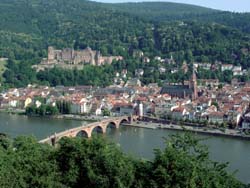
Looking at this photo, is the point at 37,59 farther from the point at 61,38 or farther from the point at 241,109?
the point at 241,109

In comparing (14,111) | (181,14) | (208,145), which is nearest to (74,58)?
(14,111)

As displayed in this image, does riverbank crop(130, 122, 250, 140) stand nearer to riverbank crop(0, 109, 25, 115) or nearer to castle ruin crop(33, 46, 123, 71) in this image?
riverbank crop(0, 109, 25, 115)

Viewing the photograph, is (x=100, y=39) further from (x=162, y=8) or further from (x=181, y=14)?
(x=162, y=8)

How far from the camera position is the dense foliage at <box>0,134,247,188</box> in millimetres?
4281

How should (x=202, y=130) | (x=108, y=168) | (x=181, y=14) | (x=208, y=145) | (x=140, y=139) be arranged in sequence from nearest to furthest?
(x=108, y=168), (x=208, y=145), (x=140, y=139), (x=202, y=130), (x=181, y=14)

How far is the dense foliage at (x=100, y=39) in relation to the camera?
68.4 feet

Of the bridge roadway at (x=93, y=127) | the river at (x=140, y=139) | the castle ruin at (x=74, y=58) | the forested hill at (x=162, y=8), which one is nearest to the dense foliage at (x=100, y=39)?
the castle ruin at (x=74, y=58)

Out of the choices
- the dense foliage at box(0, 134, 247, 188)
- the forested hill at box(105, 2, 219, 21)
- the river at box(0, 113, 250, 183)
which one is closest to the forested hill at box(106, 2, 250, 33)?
the forested hill at box(105, 2, 219, 21)

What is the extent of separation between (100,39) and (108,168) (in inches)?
928

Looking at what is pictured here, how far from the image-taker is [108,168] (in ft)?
15.7

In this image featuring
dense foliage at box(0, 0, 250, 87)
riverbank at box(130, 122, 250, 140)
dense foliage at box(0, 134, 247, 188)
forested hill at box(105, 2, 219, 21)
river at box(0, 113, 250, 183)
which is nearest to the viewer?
dense foliage at box(0, 134, 247, 188)

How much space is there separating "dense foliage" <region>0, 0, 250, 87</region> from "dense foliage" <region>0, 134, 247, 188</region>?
14795mm

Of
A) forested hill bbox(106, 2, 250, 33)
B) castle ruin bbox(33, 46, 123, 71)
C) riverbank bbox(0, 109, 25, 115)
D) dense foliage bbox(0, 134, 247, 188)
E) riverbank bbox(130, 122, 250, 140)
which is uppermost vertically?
forested hill bbox(106, 2, 250, 33)

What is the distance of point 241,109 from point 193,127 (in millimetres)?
1647
